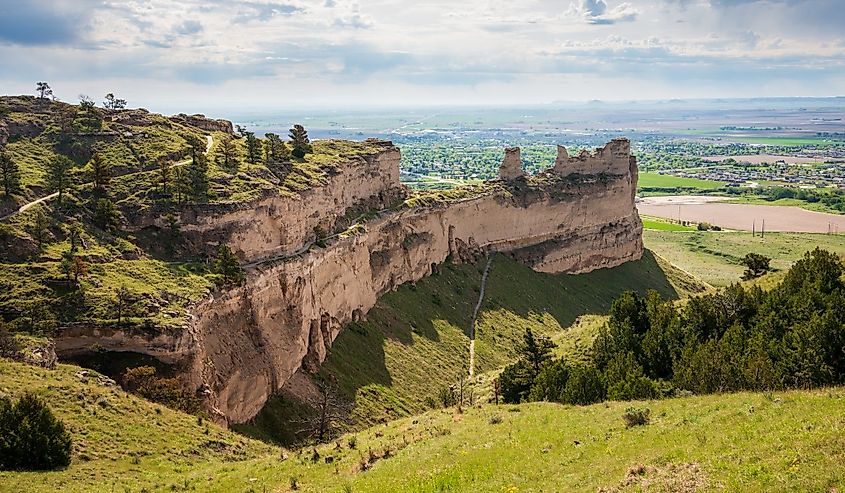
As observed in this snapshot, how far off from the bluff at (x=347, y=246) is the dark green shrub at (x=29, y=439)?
1077 centimetres

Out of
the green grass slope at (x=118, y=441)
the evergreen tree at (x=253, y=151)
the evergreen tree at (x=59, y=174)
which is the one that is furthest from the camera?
the evergreen tree at (x=253, y=151)

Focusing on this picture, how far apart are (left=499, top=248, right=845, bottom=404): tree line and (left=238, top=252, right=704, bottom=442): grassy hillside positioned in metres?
12.4

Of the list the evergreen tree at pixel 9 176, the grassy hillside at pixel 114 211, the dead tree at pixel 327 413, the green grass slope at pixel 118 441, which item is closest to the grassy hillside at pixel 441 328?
the dead tree at pixel 327 413

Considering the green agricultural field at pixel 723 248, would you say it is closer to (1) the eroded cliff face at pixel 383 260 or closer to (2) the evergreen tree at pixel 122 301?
(1) the eroded cliff face at pixel 383 260

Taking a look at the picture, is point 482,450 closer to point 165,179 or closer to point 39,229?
point 39,229

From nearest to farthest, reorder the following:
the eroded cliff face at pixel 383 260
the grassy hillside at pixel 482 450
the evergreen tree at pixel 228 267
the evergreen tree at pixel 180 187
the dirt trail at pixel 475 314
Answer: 1. the grassy hillside at pixel 482 450
2. the eroded cliff face at pixel 383 260
3. the evergreen tree at pixel 228 267
4. the evergreen tree at pixel 180 187
5. the dirt trail at pixel 475 314

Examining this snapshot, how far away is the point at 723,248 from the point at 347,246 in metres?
93.3

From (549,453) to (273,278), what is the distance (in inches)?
1153

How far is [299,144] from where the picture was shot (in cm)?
6875

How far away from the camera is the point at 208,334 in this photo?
4159 centimetres

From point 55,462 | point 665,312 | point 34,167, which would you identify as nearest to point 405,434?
point 55,462

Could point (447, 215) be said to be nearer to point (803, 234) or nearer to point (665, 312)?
point (665, 312)

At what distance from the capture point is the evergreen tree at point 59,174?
156 feet

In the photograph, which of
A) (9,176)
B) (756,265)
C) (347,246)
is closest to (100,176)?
(9,176)
